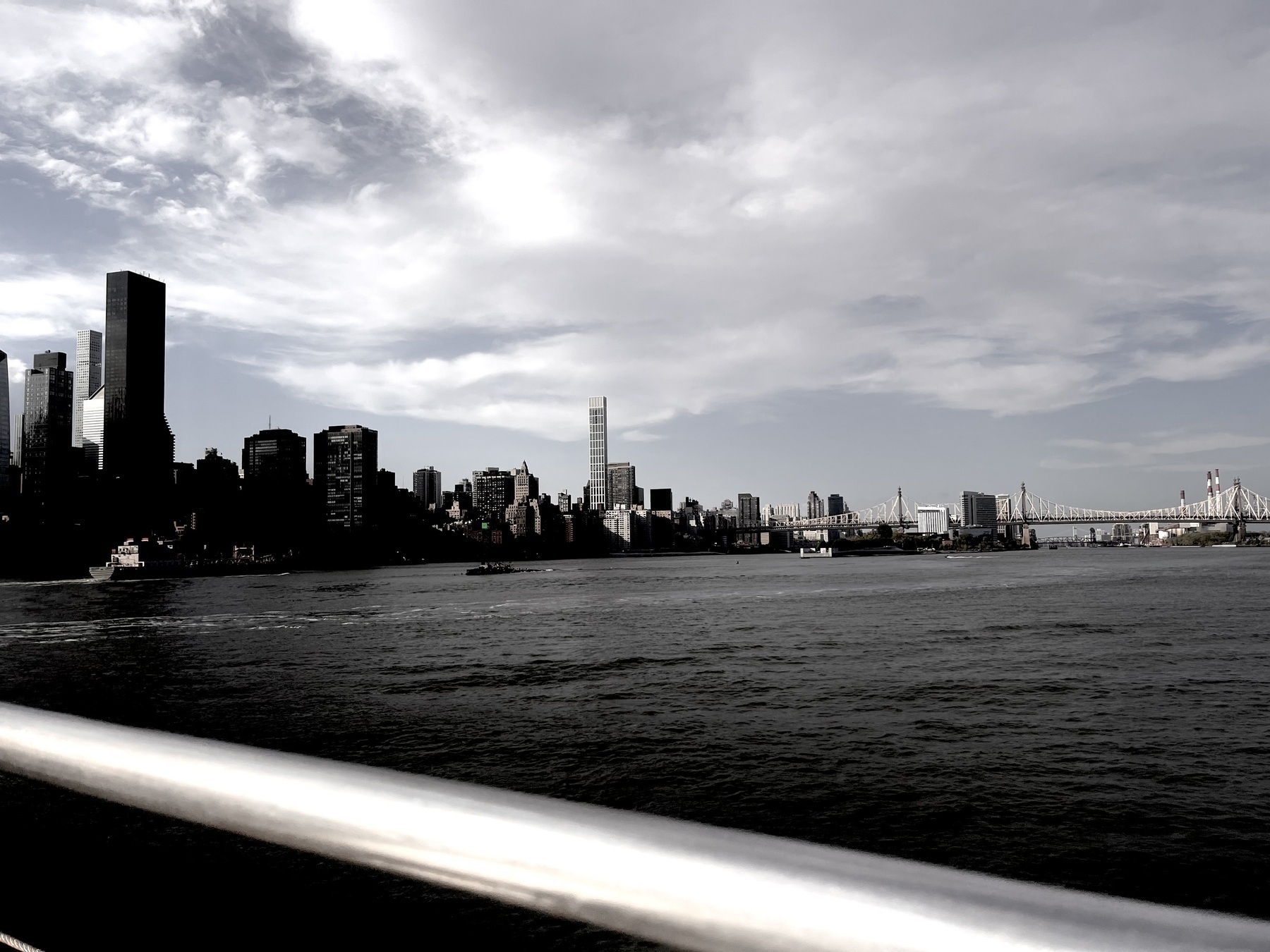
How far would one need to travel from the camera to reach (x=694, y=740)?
49.2 feet

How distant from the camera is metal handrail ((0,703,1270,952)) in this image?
0.55 m

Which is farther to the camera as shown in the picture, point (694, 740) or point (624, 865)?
point (694, 740)

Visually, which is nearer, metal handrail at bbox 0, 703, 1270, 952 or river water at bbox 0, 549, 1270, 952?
metal handrail at bbox 0, 703, 1270, 952

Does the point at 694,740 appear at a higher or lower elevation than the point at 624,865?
lower

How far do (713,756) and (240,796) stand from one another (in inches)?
539

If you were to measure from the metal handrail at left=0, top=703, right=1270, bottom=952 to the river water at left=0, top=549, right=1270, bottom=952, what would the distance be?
206 mm

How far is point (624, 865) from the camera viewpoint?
2.21 ft

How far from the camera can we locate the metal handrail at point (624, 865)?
55 centimetres

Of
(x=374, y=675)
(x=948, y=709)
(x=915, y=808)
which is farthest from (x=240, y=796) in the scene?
(x=374, y=675)

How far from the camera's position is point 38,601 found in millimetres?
68188

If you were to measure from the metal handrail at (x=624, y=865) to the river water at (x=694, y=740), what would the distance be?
0.21 meters

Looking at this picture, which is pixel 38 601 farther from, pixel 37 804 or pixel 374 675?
pixel 37 804

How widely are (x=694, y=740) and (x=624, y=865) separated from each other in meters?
15.0

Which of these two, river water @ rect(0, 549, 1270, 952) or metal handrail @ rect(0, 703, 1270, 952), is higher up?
metal handrail @ rect(0, 703, 1270, 952)
